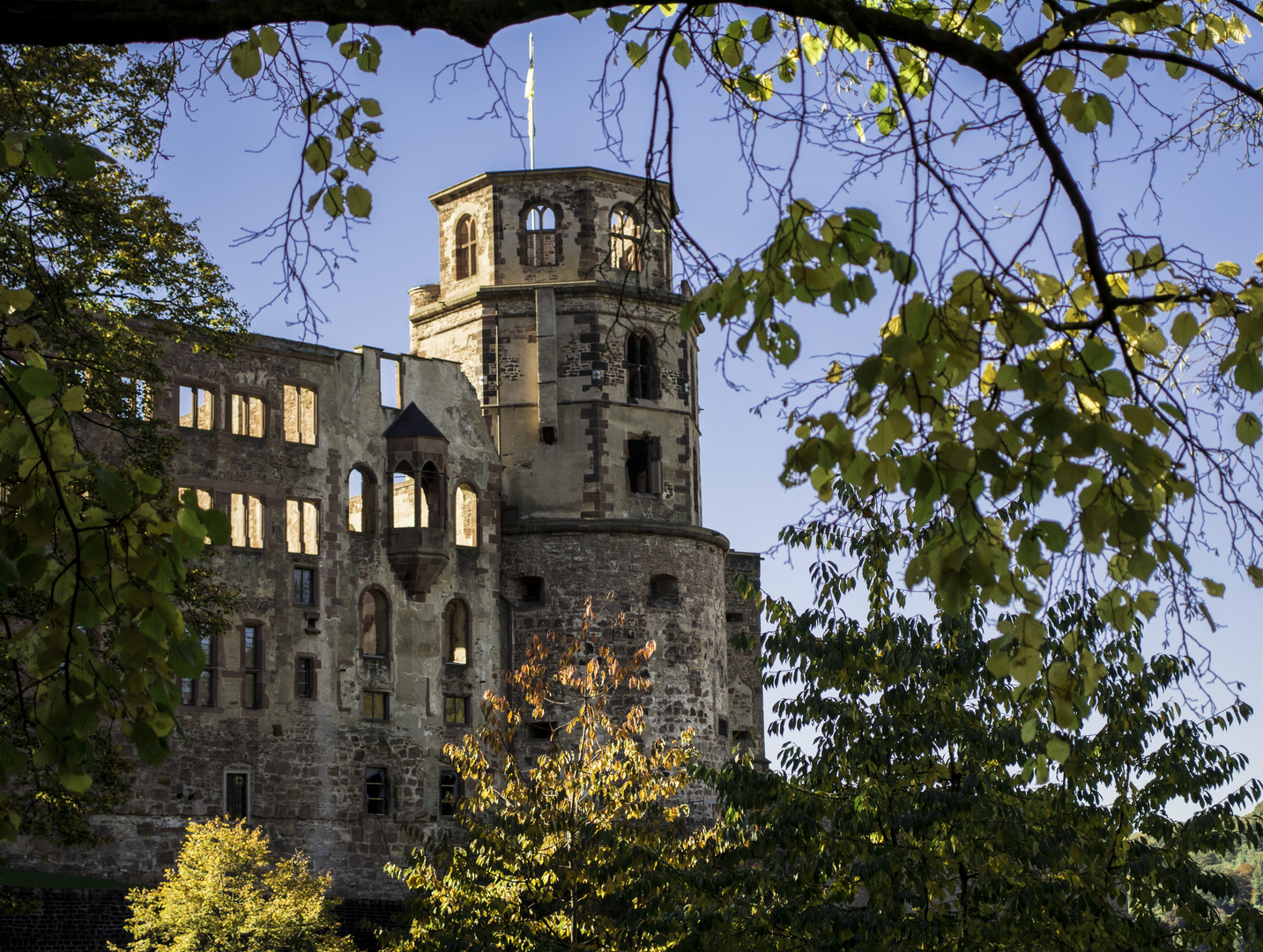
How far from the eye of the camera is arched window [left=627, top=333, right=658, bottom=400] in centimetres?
3884

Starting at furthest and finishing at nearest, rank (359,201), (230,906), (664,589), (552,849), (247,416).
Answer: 1. (664,589)
2. (247,416)
3. (230,906)
4. (552,849)
5. (359,201)

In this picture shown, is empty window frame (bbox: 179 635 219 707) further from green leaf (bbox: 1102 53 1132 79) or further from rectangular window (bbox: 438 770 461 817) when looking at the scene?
green leaf (bbox: 1102 53 1132 79)

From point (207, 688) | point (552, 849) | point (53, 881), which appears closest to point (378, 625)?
point (207, 688)

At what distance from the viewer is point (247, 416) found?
112ft

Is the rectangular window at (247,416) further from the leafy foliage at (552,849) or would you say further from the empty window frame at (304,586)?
the leafy foliage at (552,849)

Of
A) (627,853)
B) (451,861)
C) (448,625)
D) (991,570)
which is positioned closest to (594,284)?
(448,625)

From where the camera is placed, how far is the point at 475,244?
39.7m

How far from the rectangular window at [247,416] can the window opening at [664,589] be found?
906 cm

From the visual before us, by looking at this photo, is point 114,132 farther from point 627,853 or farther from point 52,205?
point 627,853

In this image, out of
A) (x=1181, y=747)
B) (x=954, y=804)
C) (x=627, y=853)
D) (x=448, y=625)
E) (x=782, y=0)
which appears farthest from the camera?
(x=448, y=625)

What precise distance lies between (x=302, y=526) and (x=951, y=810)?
2287cm

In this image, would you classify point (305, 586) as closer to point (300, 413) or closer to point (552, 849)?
point (300, 413)

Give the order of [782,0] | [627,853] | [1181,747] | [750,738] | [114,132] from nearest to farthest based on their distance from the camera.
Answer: [782,0] < [1181,747] < [627,853] < [114,132] < [750,738]

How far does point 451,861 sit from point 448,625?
13.6 meters
